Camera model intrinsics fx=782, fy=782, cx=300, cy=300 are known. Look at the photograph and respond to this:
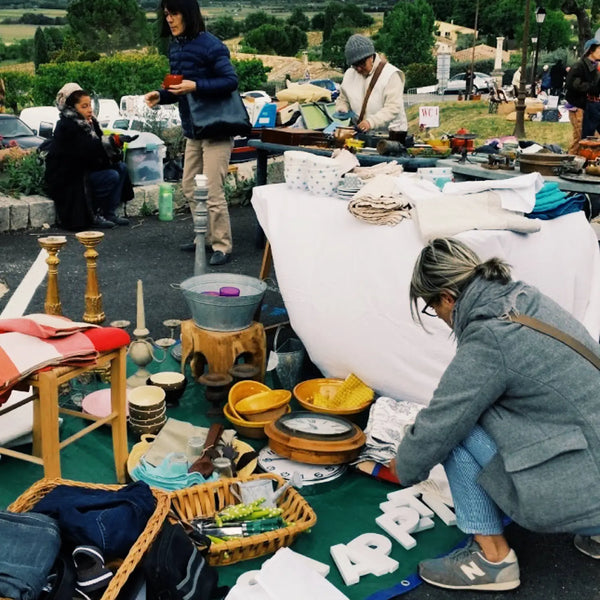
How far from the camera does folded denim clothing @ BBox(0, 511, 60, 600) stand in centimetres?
199

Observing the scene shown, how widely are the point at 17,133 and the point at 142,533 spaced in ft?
34.2

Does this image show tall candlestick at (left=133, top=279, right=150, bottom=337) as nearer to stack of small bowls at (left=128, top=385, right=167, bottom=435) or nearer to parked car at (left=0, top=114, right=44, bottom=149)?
stack of small bowls at (left=128, top=385, right=167, bottom=435)

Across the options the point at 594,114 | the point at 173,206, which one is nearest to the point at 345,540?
the point at 173,206

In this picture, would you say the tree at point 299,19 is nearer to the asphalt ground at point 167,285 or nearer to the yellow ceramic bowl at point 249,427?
the asphalt ground at point 167,285

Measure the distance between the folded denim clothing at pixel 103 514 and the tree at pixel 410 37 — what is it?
50847 millimetres

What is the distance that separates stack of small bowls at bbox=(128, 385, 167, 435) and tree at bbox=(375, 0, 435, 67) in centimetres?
4975

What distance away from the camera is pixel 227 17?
69562 millimetres

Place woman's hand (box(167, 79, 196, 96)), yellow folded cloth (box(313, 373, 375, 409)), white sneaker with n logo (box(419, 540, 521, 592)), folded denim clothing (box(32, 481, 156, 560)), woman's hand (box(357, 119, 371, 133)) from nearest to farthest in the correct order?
folded denim clothing (box(32, 481, 156, 560)), white sneaker with n logo (box(419, 540, 521, 592)), yellow folded cloth (box(313, 373, 375, 409)), woman's hand (box(167, 79, 196, 96)), woman's hand (box(357, 119, 371, 133))

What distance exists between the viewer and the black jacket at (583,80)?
8.98m

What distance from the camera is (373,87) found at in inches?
247

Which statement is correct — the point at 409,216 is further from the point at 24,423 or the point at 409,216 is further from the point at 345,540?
the point at 24,423

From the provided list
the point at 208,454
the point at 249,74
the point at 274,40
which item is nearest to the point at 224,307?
the point at 208,454

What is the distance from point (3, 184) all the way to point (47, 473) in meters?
5.57

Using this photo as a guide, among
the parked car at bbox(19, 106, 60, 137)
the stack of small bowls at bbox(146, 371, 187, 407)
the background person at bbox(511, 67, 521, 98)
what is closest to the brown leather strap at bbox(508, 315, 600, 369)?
the stack of small bowls at bbox(146, 371, 187, 407)
